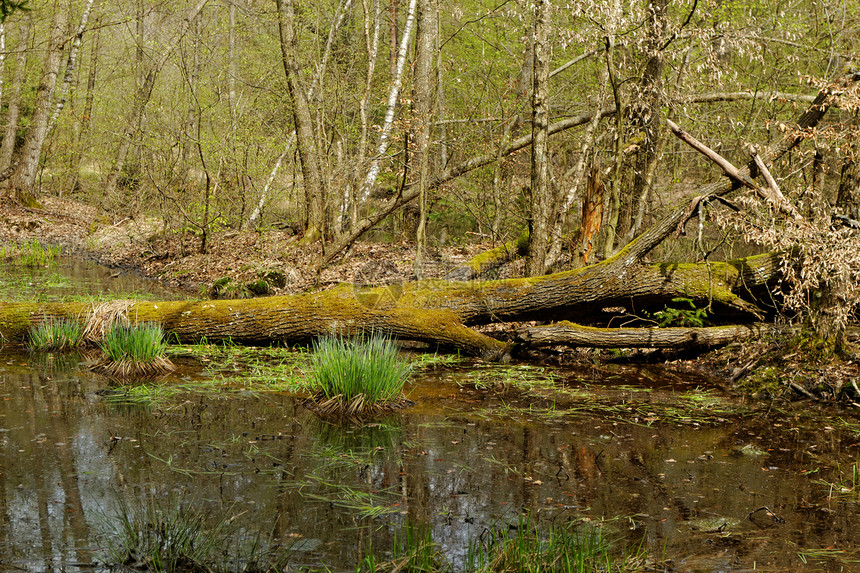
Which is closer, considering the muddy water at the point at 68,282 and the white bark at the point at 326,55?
the muddy water at the point at 68,282

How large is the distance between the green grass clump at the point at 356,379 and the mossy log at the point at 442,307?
6.31ft

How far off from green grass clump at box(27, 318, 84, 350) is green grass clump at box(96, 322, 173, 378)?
0.94 metres

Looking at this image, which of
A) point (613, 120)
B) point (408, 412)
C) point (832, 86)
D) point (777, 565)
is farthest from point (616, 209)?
point (777, 565)

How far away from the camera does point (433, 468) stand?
14.9 ft

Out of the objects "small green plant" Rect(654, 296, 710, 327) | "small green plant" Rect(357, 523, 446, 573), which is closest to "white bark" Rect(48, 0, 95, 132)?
"small green plant" Rect(654, 296, 710, 327)

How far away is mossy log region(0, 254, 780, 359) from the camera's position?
7652mm

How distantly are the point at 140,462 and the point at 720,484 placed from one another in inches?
142

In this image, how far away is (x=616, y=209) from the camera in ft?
30.7

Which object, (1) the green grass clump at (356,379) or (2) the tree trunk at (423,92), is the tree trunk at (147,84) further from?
(1) the green grass clump at (356,379)

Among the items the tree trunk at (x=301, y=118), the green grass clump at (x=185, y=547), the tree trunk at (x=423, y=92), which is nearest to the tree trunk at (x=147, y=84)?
the tree trunk at (x=301, y=118)

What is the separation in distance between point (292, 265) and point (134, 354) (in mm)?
5528

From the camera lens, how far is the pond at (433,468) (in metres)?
3.45

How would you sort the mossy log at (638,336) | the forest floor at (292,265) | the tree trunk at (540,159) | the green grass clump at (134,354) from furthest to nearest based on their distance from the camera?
the tree trunk at (540,159), the mossy log at (638,336), the green grass clump at (134,354), the forest floor at (292,265)

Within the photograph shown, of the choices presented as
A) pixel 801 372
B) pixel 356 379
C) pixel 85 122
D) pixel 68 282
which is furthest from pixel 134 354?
pixel 85 122
